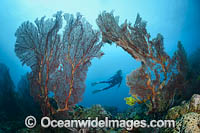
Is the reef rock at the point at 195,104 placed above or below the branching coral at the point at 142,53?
below

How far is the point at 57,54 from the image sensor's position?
183 inches

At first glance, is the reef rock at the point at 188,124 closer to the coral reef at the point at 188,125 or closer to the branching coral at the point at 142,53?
the coral reef at the point at 188,125

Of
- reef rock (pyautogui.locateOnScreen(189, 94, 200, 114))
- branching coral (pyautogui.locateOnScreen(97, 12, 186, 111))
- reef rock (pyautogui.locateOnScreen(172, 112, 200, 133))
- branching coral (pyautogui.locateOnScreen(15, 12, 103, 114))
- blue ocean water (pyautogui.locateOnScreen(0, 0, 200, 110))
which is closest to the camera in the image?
reef rock (pyautogui.locateOnScreen(172, 112, 200, 133))

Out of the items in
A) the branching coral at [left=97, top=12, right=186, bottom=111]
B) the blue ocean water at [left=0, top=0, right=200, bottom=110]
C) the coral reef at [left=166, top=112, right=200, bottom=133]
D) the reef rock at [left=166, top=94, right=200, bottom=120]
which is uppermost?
the blue ocean water at [left=0, top=0, right=200, bottom=110]

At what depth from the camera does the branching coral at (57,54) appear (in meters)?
4.41

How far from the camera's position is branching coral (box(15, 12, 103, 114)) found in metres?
4.41

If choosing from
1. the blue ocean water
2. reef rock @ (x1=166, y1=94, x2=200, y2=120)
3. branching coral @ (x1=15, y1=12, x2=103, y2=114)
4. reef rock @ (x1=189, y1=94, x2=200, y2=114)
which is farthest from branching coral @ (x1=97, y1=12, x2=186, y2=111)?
the blue ocean water

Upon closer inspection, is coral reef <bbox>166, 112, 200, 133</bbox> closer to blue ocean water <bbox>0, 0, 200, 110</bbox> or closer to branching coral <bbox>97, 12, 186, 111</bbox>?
branching coral <bbox>97, 12, 186, 111</bbox>

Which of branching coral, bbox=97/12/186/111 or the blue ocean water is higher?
the blue ocean water

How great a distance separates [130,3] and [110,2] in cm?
648

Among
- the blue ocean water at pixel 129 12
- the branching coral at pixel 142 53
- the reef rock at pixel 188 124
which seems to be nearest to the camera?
the reef rock at pixel 188 124

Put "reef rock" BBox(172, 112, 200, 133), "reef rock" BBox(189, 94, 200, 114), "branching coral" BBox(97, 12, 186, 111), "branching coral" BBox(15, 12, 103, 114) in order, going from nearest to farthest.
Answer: "reef rock" BBox(172, 112, 200, 133)
"reef rock" BBox(189, 94, 200, 114)
"branching coral" BBox(97, 12, 186, 111)
"branching coral" BBox(15, 12, 103, 114)

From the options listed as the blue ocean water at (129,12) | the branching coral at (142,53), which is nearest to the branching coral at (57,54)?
the branching coral at (142,53)

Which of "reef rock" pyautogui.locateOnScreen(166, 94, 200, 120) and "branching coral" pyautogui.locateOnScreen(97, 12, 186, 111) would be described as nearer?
"reef rock" pyautogui.locateOnScreen(166, 94, 200, 120)
